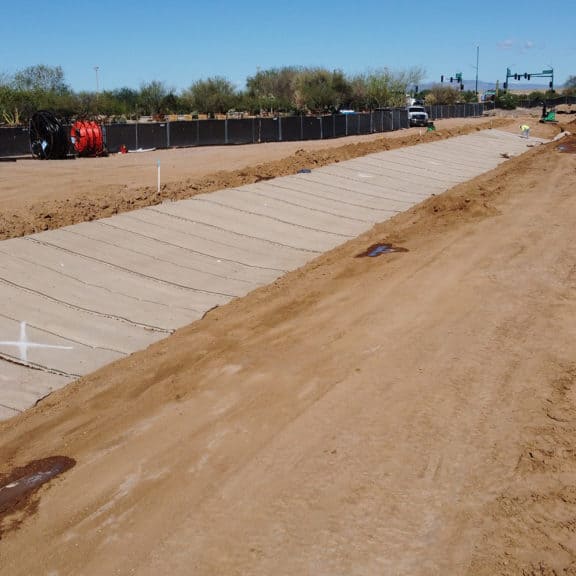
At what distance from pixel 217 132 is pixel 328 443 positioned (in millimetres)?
40874

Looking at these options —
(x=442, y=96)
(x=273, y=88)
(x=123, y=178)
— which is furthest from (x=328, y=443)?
(x=442, y=96)

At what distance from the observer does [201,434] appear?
23.6 ft

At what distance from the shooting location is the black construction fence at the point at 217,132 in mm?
38094

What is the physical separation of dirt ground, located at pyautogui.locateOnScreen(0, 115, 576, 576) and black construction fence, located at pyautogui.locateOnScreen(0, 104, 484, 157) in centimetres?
3041

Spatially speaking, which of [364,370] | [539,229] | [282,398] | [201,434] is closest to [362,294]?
[364,370]

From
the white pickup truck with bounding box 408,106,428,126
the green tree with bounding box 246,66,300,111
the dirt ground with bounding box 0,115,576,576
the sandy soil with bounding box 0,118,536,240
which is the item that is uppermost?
the green tree with bounding box 246,66,300,111

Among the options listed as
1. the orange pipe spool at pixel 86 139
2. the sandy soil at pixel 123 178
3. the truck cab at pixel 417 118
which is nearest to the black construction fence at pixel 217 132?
the orange pipe spool at pixel 86 139

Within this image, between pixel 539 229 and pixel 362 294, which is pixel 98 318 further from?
pixel 539 229

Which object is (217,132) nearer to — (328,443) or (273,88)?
(328,443)

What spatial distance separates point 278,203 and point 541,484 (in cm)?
1415

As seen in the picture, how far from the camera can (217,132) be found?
4566cm

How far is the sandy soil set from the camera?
17.2 meters

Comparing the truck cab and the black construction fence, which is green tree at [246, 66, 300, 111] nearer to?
the truck cab

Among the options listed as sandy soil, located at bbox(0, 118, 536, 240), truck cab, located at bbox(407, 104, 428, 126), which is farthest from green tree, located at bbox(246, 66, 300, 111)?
sandy soil, located at bbox(0, 118, 536, 240)
